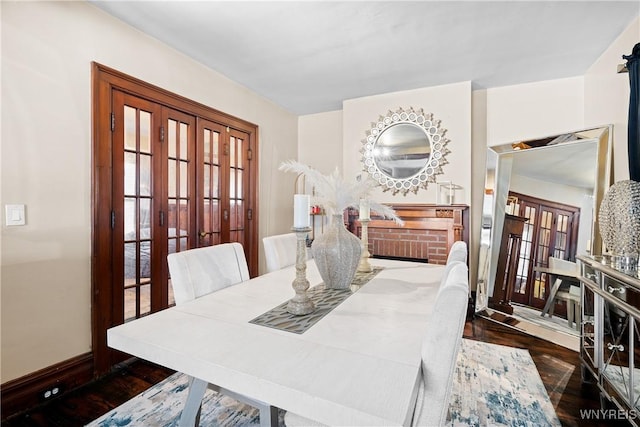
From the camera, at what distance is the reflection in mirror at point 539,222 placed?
8.30 ft

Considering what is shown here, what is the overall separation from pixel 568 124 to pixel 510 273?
67.2 inches

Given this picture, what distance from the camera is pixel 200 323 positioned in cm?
114

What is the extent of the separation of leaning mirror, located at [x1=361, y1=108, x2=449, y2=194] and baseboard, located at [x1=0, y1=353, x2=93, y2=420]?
3.08 m

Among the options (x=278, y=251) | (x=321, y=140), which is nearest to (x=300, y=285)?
(x=278, y=251)

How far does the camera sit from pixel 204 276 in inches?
62.8

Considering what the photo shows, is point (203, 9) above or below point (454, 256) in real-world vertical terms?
above

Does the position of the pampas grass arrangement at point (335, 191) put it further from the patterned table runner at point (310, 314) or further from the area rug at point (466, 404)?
the area rug at point (466, 404)

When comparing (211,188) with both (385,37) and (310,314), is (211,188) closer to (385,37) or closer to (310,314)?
(385,37)

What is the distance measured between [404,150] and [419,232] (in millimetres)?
988

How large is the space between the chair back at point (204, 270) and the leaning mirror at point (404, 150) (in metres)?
2.20

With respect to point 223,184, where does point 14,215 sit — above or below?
below

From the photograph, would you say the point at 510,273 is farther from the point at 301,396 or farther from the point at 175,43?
the point at 175,43

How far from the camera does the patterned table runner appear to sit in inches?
44.2

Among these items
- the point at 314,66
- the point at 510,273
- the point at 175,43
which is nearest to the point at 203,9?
the point at 175,43
